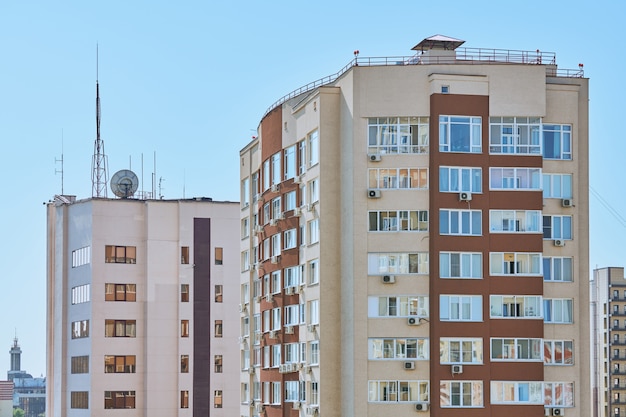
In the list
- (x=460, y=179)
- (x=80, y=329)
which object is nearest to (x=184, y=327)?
(x=80, y=329)

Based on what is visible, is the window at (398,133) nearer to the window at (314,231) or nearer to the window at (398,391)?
the window at (314,231)

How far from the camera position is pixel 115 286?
4766 inches

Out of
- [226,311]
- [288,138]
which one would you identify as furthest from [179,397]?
[288,138]

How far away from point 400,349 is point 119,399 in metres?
54.2

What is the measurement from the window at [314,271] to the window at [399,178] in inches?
237

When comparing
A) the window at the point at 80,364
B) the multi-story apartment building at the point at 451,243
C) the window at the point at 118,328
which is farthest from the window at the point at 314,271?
the window at the point at 80,364

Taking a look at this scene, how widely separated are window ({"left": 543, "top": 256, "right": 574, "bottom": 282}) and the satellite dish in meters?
62.3

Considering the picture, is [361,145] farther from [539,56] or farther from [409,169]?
[539,56]

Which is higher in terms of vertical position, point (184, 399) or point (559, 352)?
point (559, 352)

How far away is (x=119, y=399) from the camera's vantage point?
120500mm

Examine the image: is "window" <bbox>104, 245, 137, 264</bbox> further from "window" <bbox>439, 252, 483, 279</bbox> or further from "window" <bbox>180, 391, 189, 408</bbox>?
"window" <bbox>439, 252, 483, 279</bbox>

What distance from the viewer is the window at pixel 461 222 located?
239ft

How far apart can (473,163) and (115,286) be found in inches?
2204

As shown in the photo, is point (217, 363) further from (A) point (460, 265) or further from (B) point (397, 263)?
(A) point (460, 265)
